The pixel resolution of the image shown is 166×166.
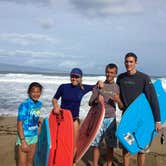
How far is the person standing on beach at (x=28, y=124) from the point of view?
424 centimetres

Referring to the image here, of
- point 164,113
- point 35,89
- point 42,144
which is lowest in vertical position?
point 42,144

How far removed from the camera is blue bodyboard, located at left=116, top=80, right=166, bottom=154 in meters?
4.88

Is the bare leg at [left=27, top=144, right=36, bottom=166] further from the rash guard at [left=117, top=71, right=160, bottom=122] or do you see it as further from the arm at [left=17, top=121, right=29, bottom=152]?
the rash guard at [left=117, top=71, right=160, bottom=122]

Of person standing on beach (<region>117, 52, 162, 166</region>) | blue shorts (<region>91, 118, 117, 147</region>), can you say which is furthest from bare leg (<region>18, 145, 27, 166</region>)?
person standing on beach (<region>117, 52, 162, 166</region>)

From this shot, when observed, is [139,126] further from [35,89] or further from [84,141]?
[35,89]

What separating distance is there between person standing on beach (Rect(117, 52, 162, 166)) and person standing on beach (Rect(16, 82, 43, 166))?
1.20 m

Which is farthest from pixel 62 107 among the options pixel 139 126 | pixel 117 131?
pixel 139 126

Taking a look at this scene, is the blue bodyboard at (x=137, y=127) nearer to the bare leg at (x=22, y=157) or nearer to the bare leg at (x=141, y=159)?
the bare leg at (x=141, y=159)

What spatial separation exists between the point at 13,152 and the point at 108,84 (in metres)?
2.40

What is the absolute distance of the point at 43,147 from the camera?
15.0 ft

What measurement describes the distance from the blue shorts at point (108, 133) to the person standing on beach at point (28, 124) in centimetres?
94

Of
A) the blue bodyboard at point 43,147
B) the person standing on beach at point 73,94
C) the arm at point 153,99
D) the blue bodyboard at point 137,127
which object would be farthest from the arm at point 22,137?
the arm at point 153,99

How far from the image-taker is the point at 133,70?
476cm

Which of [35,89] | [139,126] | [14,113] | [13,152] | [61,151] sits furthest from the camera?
[14,113]
